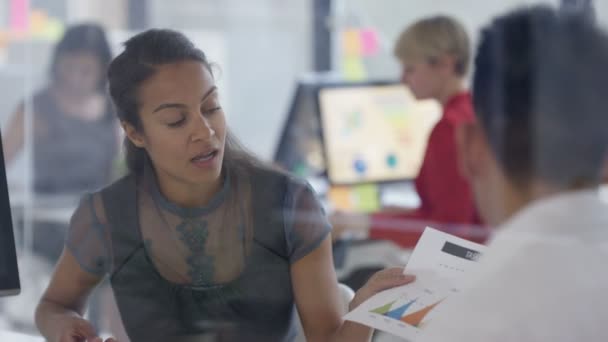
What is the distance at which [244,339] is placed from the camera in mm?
1434

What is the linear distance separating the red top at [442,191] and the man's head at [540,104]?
1.10 metres

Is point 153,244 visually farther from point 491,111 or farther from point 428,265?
point 491,111

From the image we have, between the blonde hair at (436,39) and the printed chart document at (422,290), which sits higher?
the blonde hair at (436,39)

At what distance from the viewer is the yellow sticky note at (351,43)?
348cm

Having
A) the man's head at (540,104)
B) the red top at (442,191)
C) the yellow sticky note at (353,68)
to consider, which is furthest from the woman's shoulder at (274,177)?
the yellow sticky note at (353,68)

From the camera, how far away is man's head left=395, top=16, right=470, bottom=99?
7.36 ft

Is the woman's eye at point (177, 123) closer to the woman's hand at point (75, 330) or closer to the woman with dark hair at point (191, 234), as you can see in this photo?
the woman with dark hair at point (191, 234)

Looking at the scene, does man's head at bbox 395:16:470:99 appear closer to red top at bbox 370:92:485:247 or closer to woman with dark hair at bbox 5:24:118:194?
red top at bbox 370:92:485:247

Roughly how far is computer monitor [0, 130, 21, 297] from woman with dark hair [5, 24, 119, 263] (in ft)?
5.90

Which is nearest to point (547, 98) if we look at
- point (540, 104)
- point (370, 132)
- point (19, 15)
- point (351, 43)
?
point (540, 104)

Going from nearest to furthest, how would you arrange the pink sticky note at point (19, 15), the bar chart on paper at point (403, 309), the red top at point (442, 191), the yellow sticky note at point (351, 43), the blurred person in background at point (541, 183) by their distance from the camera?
the blurred person in background at point (541, 183) → the bar chart on paper at point (403, 309) → the red top at point (442, 191) → the yellow sticky note at point (351, 43) → the pink sticky note at point (19, 15)

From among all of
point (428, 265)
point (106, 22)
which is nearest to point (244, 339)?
point (428, 265)

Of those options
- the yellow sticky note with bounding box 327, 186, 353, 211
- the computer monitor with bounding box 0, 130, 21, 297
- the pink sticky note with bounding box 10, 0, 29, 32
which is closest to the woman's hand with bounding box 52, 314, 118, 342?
the computer monitor with bounding box 0, 130, 21, 297

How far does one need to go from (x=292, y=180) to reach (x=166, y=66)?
265mm
